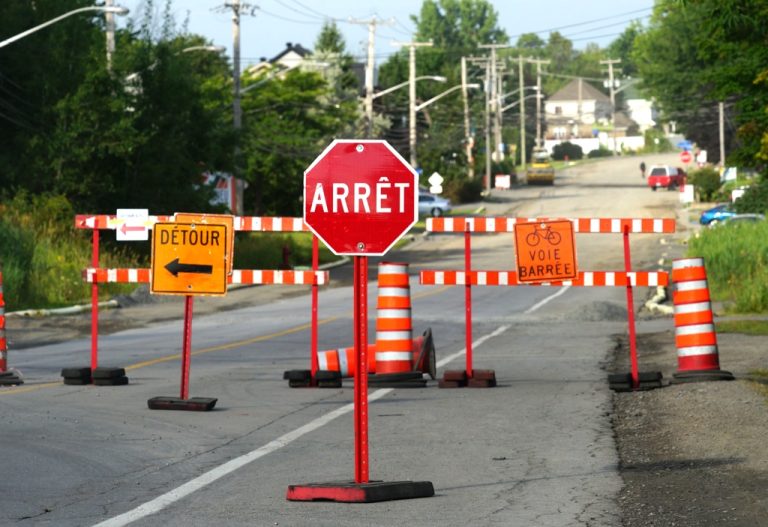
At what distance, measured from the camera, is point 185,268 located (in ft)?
44.4

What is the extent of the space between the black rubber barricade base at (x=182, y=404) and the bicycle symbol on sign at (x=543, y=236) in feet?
11.8

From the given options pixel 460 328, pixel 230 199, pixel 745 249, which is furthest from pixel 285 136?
pixel 460 328

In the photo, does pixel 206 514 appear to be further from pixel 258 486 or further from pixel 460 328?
pixel 460 328

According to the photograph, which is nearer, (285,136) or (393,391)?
(393,391)

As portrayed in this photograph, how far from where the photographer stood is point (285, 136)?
6575 cm

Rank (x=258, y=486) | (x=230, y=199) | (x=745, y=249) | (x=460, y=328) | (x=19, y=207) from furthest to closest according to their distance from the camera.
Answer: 1. (x=230, y=199)
2. (x=19, y=207)
3. (x=745, y=249)
4. (x=460, y=328)
5. (x=258, y=486)

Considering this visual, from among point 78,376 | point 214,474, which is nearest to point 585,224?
point 78,376

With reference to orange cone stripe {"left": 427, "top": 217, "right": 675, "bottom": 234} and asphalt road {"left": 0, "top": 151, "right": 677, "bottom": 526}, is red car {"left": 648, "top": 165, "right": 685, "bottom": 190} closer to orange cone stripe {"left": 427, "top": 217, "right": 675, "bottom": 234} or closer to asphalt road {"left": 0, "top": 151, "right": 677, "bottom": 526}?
asphalt road {"left": 0, "top": 151, "right": 677, "bottom": 526}

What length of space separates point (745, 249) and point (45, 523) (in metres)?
27.2

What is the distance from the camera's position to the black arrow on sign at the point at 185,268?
1353 cm

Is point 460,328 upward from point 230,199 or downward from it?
downward

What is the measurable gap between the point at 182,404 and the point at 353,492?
196 inches

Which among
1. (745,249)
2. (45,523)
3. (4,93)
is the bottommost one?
(45,523)

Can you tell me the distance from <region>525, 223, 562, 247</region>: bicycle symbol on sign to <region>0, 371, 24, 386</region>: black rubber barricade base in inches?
223
